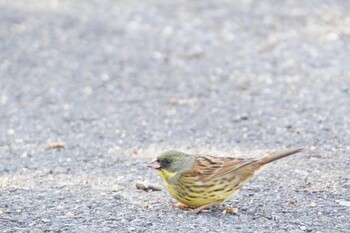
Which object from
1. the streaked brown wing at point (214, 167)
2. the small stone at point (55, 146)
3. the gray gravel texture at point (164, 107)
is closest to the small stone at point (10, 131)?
the gray gravel texture at point (164, 107)

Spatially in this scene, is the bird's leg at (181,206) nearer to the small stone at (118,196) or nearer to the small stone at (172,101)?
the small stone at (118,196)

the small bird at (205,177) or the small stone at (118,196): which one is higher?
the small bird at (205,177)

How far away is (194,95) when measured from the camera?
34.5 ft

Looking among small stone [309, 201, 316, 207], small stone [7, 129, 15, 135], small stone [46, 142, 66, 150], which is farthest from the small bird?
small stone [7, 129, 15, 135]

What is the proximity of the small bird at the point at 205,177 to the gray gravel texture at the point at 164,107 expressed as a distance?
14 cm

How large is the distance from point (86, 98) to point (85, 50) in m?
1.92

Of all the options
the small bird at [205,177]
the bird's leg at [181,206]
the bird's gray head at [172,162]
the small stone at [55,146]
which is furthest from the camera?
the small stone at [55,146]

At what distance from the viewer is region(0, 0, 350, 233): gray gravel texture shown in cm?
674

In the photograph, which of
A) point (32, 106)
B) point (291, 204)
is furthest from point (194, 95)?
point (291, 204)

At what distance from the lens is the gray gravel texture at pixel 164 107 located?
22.1ft

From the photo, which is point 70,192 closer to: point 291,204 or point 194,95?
point 291,204

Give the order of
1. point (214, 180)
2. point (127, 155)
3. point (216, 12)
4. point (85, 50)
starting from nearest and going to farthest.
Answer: point (214, 180), point (127, 155), point (85, 50), point (216, 12)

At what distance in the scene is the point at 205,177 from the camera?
658cm

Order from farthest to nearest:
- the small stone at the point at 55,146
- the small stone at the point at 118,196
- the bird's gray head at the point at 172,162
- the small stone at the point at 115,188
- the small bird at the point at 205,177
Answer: the small stone at the point at 55,146 < the small stone at the point at 115,188 < the small stone at the point at 118,196 < the bird's gray head at the point at 172,162 < the small bird at the point at 205,177
